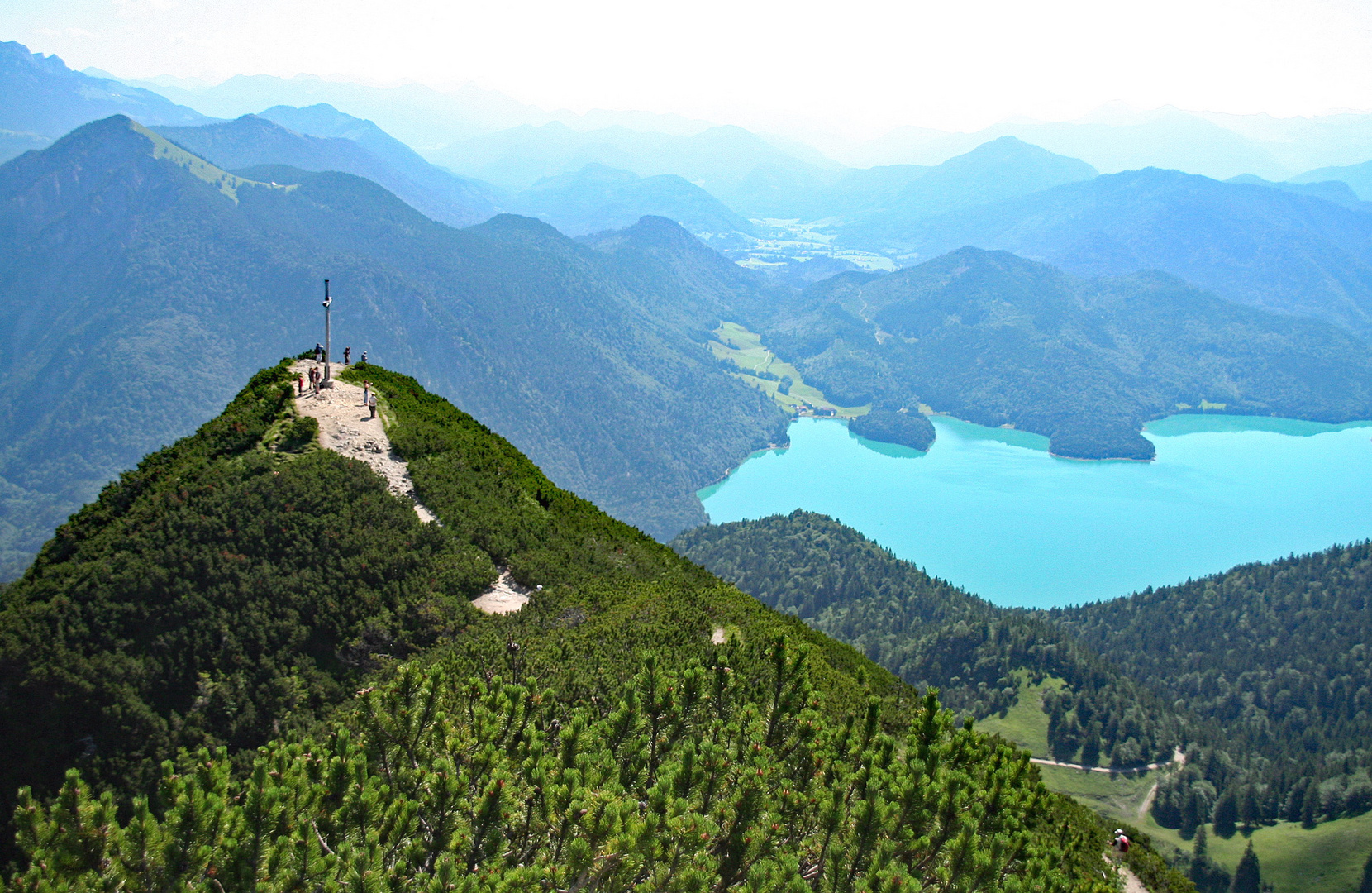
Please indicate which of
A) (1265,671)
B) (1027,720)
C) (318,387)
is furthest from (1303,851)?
(318,387)

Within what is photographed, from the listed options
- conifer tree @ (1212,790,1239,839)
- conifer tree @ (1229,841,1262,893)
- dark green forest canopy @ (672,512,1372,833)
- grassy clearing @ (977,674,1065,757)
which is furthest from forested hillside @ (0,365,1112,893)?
dark green forest canopy @ (672,512,1372,833)

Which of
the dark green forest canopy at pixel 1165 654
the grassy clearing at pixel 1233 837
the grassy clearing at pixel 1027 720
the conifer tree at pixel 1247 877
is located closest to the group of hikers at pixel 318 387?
the grassy clearing at pixel 1233 837

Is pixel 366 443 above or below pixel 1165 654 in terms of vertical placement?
above

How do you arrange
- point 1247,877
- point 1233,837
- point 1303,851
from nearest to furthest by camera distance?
point 1247,877
point 1303,851
point 1233,837

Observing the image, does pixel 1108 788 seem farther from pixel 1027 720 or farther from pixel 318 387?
pixel 318 387

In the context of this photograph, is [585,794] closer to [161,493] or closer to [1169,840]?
[161,493]

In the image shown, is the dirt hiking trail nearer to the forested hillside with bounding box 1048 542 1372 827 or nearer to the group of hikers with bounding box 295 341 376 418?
the group of hikers with bounding box 295 341 376 418

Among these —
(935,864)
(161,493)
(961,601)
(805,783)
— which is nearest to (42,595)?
(161,493)
